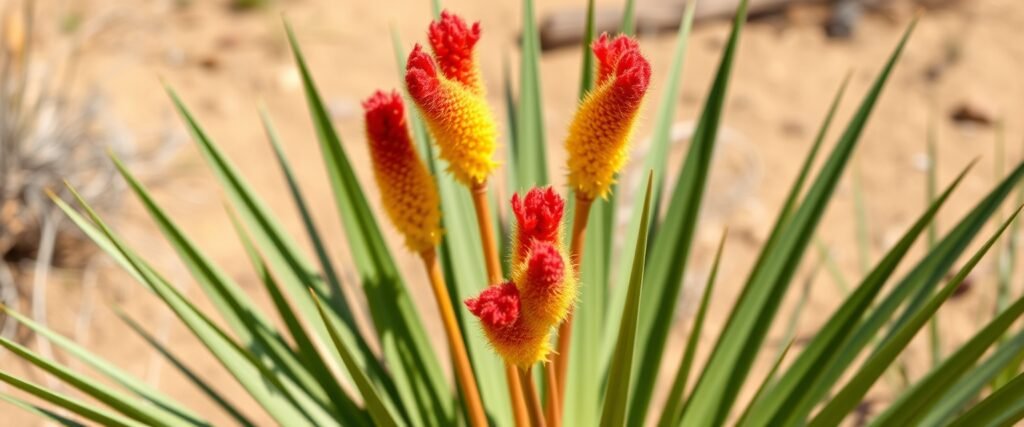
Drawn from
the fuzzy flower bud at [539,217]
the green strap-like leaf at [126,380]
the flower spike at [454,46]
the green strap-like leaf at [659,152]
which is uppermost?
the green strap-like leaf at [659,152]

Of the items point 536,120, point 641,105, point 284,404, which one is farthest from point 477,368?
point 641,105

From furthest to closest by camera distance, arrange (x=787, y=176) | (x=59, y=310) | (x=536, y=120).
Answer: (x=787, y=176), (x=59, y=310), (x=536, y=120)

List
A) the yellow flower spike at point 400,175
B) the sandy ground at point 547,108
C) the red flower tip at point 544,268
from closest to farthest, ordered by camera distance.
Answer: the red flower tip at point 544,268, the yellow flower spike at point 400,175, the sandy ground at point 547,108

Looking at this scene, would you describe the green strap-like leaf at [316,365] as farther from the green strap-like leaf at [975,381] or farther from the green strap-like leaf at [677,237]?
the green strap-like leaf at [975,381]

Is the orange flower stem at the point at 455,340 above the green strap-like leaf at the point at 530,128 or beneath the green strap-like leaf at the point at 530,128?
beneath

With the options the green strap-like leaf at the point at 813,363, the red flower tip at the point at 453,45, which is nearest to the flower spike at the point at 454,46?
the red flower tip at the point at 453,45

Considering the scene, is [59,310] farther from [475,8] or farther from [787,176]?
[787,176]

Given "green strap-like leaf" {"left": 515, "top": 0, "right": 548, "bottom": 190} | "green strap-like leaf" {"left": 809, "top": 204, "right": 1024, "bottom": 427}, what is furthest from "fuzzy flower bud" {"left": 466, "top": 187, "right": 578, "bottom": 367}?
"green strap-like leaf" {"left": 515, "top": 0, "right": 548, "bottom": 190}
